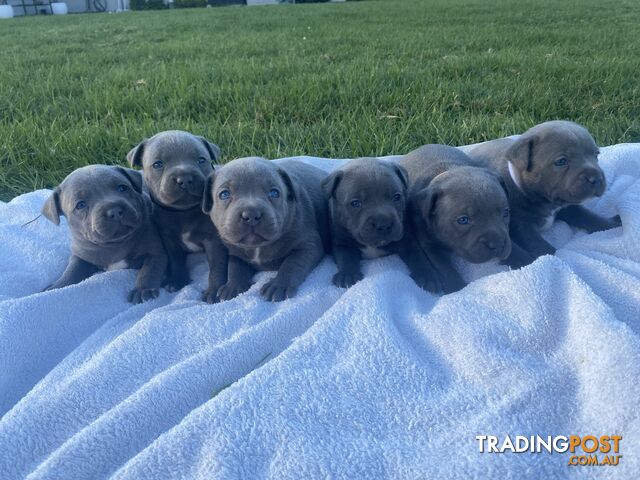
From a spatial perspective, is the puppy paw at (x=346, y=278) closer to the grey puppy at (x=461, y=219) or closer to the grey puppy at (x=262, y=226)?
the grey puppy at (x=262, y=226)

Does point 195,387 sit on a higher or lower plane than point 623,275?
lower

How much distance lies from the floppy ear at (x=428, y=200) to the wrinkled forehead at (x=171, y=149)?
4.58 ft

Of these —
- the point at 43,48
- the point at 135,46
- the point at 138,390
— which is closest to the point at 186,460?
the point at 138,390

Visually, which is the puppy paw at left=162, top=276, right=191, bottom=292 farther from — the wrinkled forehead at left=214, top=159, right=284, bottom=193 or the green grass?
the green grass

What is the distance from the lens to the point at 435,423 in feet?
7.39

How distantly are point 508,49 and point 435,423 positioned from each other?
8.58 meters

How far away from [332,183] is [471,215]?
2.87 ft

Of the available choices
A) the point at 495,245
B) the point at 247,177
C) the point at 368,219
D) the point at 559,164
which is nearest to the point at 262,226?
the point at 247,177

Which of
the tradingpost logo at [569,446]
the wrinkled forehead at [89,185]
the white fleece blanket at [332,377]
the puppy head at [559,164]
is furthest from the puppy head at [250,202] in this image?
the tradingpost logo at [569,446]

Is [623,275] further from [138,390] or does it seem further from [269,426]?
[138,390]

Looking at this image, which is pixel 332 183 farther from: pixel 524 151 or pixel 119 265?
pixel 119 265

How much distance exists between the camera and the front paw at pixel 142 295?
3465mm

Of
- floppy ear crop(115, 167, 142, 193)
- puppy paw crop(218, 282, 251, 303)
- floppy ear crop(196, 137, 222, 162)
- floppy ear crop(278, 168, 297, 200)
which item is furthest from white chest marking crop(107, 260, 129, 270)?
floppy ear crop(278, 168, 297, 200)

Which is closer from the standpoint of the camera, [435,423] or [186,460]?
[186,460]
